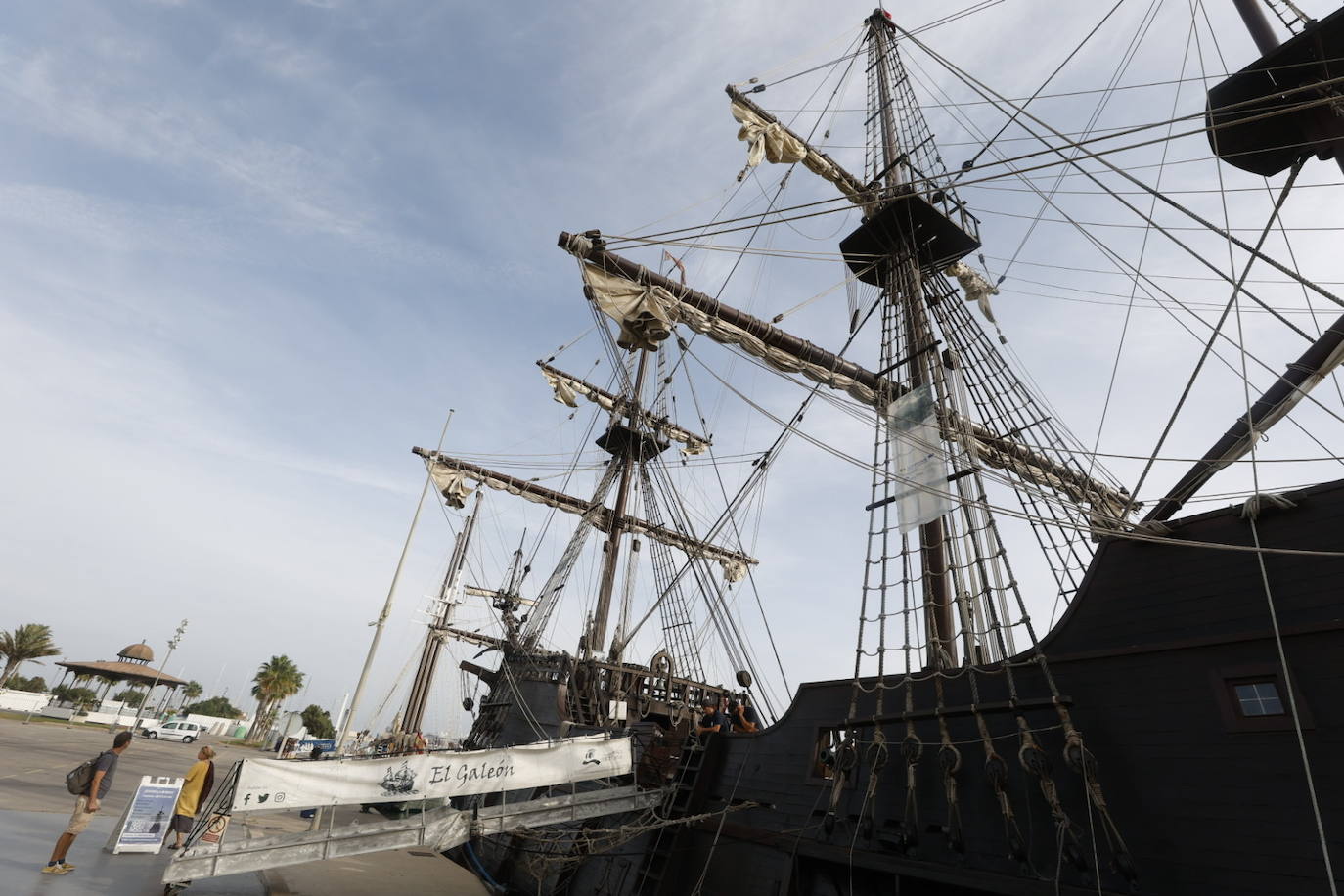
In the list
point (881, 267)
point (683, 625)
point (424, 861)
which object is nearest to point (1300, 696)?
point (881, 267)

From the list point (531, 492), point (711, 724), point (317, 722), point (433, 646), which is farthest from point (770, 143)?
point (317, 722)

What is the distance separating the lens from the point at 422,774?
6395 millimetres

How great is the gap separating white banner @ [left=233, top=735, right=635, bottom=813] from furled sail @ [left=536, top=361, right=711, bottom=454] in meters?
13.8

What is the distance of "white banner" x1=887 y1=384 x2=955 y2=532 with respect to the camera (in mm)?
7270

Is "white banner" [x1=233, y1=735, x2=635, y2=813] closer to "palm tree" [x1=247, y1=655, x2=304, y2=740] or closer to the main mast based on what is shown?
the main mast

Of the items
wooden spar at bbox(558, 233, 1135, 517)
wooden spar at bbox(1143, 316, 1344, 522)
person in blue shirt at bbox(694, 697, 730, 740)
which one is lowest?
person in blue shirt at bbox(694, 697, 730, 740)

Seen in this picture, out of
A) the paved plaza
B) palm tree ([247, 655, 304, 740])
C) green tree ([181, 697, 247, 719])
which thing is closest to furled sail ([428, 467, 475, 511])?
the paved plaza

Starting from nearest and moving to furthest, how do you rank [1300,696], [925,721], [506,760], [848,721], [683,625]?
[1300,696]
[925,721]
[848,721]
[506,760]
[683,625]

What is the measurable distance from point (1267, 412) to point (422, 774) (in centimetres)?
819

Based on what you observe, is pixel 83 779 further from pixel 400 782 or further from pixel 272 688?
pixel 272 688

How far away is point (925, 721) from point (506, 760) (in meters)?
4.29

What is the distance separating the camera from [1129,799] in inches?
159

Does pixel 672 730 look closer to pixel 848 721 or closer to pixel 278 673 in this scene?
pixel 848 721

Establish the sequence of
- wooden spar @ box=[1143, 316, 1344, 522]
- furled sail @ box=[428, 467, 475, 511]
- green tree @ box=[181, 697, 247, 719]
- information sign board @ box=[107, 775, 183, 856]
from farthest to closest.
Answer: green tree @ box=[181, 697, 247, 719] < furled sail @ box=[428, 467, 475, 511] < information sign board @ box=[107, 775, 183, 856] < wooden spar @ box=[1143, 316, 1344, 522]
